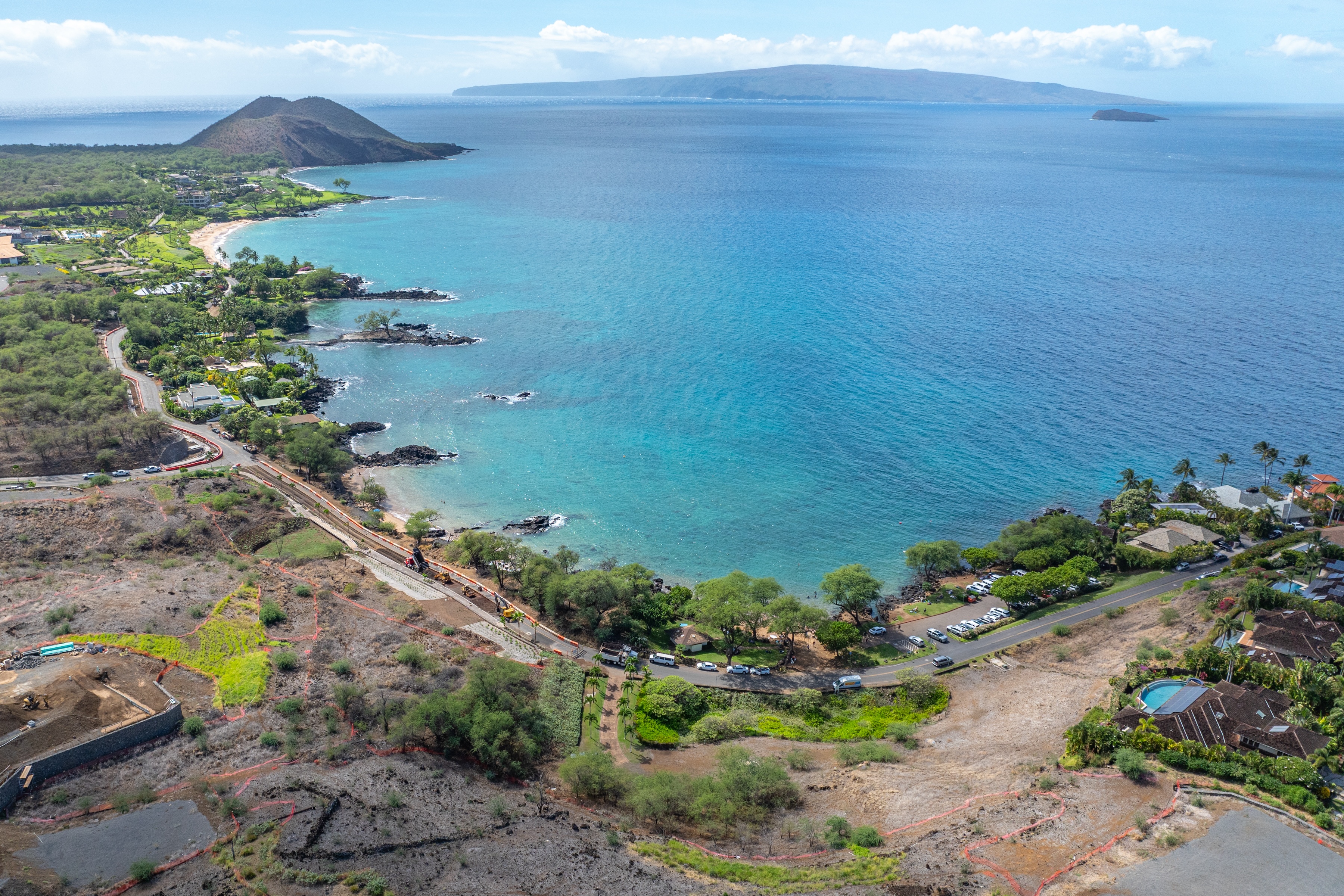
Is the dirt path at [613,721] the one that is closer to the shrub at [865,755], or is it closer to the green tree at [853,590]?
the shrub at [865,755]

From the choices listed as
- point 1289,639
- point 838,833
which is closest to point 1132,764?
point 838,833

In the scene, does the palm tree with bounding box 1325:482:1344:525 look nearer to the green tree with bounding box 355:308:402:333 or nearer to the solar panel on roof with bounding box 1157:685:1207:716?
the solar panel on roof with bounding box 1157:685:1207:716

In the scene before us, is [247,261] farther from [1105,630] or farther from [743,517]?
[1105,630]

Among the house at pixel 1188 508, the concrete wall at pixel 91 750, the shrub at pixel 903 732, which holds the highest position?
the concrete wall at pixel 91 750

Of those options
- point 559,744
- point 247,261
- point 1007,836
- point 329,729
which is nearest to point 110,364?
point 247,261

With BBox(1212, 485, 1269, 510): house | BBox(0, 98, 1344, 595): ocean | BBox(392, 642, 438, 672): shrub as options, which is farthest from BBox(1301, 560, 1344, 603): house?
BBox(392, 642, 438, 672): shrub

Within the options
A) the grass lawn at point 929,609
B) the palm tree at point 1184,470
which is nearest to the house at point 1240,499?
the palm tree at point 1184,470

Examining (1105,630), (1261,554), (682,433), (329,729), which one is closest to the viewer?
(329,729)
